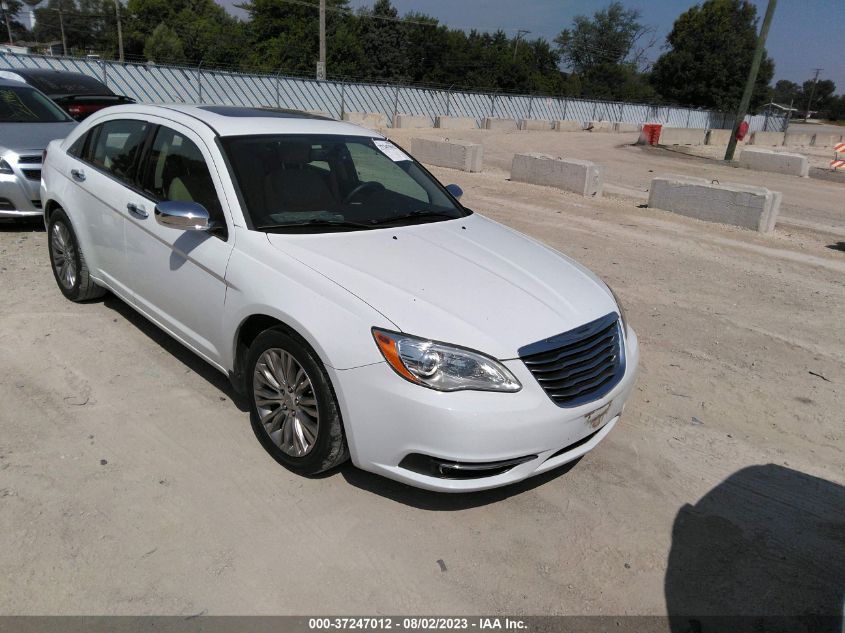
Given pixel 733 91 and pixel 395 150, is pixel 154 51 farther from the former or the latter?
pixel 395 150

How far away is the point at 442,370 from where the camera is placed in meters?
2.77

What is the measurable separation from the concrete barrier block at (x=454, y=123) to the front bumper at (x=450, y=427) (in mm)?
33408

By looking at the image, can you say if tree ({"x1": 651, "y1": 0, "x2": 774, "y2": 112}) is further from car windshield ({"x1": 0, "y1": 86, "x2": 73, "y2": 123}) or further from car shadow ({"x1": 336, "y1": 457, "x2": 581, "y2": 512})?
car shadow ({"x1": 336, "y1": 457, "x2": 581, "y2": 512})

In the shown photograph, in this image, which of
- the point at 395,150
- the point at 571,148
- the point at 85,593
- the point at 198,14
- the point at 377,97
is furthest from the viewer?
the point at 198,14

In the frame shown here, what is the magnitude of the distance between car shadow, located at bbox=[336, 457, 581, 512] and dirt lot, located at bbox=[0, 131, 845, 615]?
0.4 inches

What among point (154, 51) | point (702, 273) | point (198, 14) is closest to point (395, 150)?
point (702, 273)

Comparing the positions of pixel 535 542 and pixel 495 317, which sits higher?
pixel 495 317

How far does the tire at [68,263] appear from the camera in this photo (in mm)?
4996

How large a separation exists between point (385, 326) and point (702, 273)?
235 inches

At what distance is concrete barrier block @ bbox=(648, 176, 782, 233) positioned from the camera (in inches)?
398

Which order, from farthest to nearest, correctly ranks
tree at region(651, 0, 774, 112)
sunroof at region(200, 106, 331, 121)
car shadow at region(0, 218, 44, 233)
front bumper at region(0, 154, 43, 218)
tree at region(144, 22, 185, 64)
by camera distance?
tree at region(144, 22, 185, 64), tree at region(651, 0, 774, 112), car shadow at region(0, 218, 44, 233), front bumper at region(0, 154, 43, 218), sunroof at region(200, 106, 331, 121)

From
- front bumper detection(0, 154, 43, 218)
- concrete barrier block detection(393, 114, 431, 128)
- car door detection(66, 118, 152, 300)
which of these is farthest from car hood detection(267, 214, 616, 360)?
concrete barrier block detection(393, 114, 431, 128)

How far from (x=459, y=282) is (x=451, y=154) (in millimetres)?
13264

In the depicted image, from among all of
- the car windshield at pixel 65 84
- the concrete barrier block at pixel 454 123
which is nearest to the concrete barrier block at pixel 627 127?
the concrete barrier block at pixel 454 123
